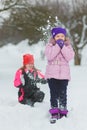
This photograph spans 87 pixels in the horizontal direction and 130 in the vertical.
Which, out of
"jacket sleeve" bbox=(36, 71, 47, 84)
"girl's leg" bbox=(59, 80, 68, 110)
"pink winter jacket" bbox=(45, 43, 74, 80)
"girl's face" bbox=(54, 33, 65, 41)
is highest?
"girl's face" bbox=(54, 33, 65, 41)

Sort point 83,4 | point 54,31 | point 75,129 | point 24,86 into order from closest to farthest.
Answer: point 75,129 < point 54,31 < point 24,86 < point 83,4

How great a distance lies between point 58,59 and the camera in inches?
313

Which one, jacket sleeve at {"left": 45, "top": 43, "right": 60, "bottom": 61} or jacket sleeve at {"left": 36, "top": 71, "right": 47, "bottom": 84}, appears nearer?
jacket sleeve at {"left": 45, "top": 43, "right": 60, "bottom": 61}

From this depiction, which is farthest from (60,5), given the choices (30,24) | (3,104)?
(3,104)

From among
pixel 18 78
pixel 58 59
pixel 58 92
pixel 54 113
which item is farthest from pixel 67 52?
pixel 18 78

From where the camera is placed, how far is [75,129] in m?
7.26

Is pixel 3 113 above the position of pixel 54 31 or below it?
below

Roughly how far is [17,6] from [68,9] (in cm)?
2731

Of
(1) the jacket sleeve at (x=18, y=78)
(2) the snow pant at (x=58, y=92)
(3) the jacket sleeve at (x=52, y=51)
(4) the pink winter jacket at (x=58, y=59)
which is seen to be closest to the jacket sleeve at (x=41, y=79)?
(1) the jacket sleeve at (x=18, y=78)

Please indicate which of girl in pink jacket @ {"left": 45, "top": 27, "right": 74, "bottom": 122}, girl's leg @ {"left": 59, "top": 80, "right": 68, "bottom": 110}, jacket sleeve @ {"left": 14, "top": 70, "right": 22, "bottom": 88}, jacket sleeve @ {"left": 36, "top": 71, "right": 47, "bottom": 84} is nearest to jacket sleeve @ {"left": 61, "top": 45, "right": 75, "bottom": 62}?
girl in pink jacket @ {"left": 45, "top": 27, "right": 74, "bottom": 122}

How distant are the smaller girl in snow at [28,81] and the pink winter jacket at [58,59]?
4.19 ft

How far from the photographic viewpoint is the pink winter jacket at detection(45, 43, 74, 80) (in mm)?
7879

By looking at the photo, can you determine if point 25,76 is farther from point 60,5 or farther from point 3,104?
point 60,5

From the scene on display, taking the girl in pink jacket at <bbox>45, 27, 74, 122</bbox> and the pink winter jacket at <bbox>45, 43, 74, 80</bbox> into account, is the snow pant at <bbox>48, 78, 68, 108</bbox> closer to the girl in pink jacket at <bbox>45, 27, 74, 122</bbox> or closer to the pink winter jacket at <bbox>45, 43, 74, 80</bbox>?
the girl in pink jacket at <bbox>45, 27, 74, 122</bbox>
